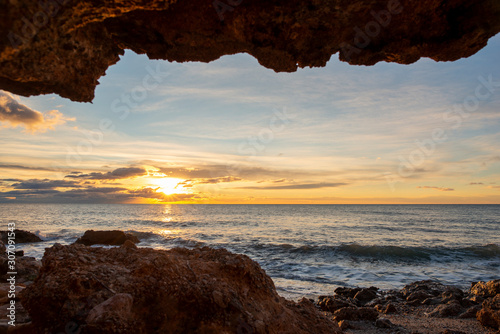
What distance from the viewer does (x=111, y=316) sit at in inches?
98.2

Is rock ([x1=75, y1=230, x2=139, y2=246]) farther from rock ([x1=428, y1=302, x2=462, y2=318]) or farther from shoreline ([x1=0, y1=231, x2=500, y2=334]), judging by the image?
rock ([x1=428, y1=302, x2=462, y2=318])

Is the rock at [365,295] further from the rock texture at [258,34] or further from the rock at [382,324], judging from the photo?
the rock texture at [258,34]

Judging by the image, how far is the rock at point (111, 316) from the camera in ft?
8.07

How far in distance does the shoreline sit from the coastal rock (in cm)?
1

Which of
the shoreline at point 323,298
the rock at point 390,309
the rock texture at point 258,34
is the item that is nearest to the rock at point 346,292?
the shoreline at point 323,298

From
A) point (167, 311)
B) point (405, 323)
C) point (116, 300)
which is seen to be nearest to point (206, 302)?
point (167, 311)

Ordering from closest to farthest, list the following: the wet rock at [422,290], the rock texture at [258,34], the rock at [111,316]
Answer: the rock at [111,316]
the rock texture at [258,34]
the wet rock at [422,290]

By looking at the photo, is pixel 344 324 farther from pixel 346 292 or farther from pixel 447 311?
pixel 346 292

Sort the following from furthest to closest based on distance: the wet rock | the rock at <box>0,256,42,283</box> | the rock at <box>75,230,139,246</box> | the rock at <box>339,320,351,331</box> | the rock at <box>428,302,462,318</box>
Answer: the rock at <box>75,230,139,246</box> → the wet rock → the rock at <box>428,302,462,318</box> → the rock at <box>0,256,42,283</box> → the rock at <box>339,320,351,331</box>

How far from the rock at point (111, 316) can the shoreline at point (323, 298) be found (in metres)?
0.04

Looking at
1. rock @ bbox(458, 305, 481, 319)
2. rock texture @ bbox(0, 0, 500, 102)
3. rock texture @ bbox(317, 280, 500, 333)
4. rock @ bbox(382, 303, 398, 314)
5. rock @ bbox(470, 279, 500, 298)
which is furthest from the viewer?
rock @ bbox(470, 279, 500, 298)

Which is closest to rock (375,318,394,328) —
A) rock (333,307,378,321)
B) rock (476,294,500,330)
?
rock (333,307,378,321)

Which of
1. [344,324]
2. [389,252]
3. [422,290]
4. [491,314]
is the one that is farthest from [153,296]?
[389,252]

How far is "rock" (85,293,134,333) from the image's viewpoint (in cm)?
246
